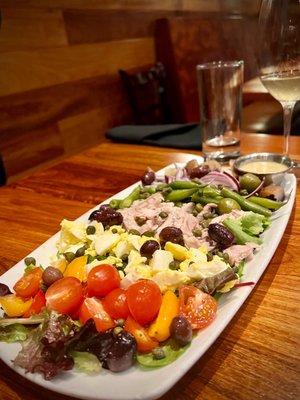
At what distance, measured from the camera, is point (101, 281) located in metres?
0.73

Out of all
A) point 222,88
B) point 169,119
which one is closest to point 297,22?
point 222,88

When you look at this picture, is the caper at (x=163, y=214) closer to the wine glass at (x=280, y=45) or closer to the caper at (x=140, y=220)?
the caper at (x=140, y=220)

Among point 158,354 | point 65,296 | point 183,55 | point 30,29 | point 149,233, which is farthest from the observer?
point 183,55

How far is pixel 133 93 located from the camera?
3154 millimetres

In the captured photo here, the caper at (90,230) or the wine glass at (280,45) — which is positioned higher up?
the wine glass at (280,45)

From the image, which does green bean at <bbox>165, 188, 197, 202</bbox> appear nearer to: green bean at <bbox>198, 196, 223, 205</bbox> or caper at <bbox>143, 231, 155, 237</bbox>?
green bean at <bbox>198, 196, 223, 205</bbox>

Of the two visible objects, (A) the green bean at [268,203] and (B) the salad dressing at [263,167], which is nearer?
(A) the green bean at [268,203]

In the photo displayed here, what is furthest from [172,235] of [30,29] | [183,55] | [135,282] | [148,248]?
[183,55]

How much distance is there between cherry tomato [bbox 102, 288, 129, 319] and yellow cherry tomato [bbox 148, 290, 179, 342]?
6 cm

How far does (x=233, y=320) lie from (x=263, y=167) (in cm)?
64

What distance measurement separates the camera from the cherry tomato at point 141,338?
24.6 inches

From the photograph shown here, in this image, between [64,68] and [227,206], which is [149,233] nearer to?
[227,206]

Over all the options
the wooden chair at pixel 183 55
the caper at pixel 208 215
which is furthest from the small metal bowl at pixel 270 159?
the wooden chair at pixel 183 55

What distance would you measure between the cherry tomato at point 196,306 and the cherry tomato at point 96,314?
0.13 m
